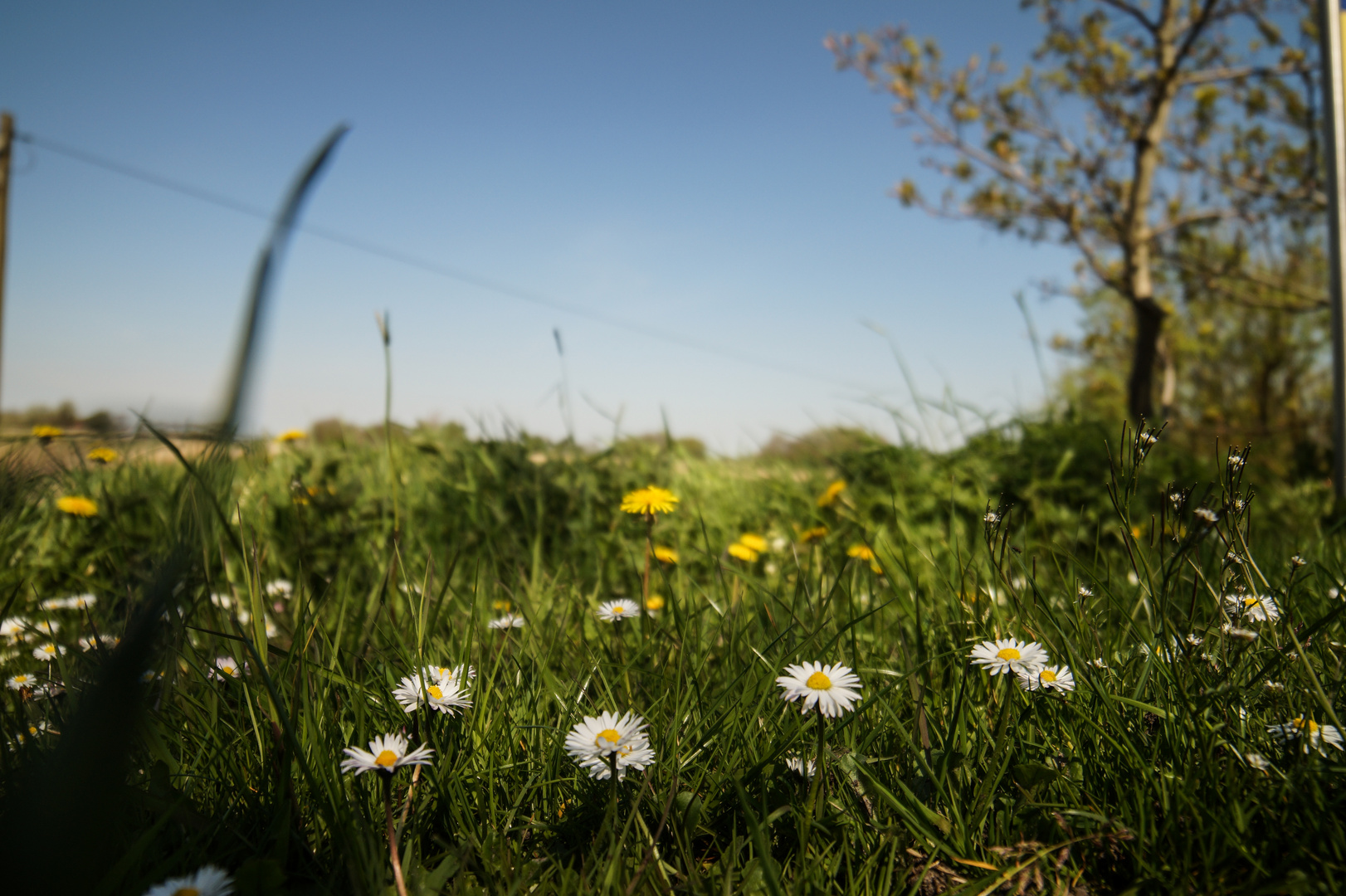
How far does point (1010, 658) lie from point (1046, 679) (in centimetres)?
8

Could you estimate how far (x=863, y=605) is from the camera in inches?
79.2

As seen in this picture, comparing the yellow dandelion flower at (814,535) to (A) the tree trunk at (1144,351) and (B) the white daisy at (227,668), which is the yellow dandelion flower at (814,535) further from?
(A) the tree trunk at (1144,351)

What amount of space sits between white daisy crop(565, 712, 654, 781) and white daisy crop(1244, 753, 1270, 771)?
71cm

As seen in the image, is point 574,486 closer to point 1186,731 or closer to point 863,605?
point 863,605

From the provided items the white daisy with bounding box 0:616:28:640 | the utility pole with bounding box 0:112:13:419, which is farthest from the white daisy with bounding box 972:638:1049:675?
the utility pole with bounding box 0:112:13:419

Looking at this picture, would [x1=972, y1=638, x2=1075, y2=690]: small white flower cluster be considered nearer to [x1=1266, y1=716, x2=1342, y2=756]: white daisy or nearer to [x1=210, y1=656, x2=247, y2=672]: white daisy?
[x1=1266, y1=716, x2=1342, y2=756]: white daisy

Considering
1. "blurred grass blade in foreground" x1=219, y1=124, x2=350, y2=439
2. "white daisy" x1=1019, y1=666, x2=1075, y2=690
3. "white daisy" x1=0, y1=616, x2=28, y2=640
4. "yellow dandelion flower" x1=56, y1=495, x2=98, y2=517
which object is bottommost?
"white daisy" x1=0, y1=616, x2=28, y2=640

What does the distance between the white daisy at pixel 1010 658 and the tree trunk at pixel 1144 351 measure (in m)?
8.21

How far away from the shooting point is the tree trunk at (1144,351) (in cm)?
822

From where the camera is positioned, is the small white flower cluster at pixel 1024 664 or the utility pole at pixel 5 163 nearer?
the small white flower cluster at pixel 1024 664

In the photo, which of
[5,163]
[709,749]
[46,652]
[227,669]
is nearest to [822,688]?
[709,749]

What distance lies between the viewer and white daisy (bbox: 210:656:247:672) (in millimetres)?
1242

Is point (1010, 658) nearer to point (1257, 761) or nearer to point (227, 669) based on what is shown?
point (1257, 761)

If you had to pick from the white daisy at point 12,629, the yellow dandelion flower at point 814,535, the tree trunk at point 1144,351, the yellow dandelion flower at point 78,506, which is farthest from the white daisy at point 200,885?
the tree trunk at point 1144,351
